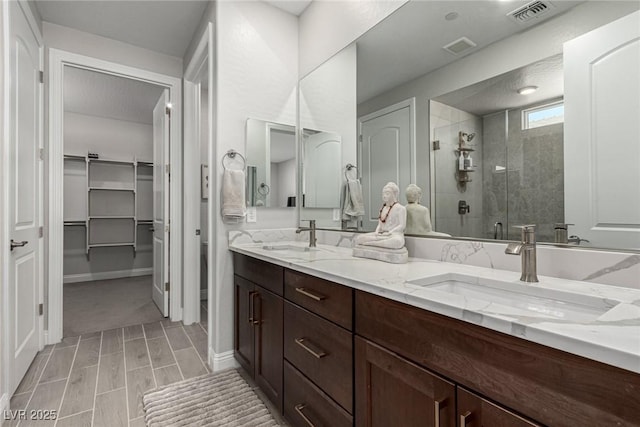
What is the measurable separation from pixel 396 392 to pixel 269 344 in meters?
0.89

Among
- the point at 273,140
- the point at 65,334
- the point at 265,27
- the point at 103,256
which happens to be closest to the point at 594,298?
the point at 273,140

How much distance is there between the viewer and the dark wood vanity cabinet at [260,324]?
153 centimetres

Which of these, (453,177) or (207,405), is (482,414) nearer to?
(453,177)

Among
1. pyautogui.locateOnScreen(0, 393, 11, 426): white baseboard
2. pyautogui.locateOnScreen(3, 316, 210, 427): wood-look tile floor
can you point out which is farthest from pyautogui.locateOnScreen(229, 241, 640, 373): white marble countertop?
pyautogui.locateOnScreen(0, 393, 11, 426): white baseboard

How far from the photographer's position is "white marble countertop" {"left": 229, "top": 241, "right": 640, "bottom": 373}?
53 cm

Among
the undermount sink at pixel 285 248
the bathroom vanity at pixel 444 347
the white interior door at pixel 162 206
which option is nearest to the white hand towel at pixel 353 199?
the undermount sink at pixel 285 248

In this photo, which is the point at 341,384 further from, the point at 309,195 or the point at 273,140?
the point at 273,140

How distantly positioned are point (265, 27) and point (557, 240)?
233cm

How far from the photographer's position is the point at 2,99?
1555 mm

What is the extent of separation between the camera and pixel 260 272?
67.2 inches

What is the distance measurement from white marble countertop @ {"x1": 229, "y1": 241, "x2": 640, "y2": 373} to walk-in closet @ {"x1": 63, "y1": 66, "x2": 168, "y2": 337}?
345 cm

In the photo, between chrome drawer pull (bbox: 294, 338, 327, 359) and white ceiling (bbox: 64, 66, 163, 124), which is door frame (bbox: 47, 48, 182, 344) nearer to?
white ceiling (bbox: 64, 66, 163, 124)

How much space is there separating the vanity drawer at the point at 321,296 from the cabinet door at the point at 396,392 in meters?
0.11

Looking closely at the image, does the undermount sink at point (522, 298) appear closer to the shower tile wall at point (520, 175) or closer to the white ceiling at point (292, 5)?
the shower tile wall at point (520, 175)
